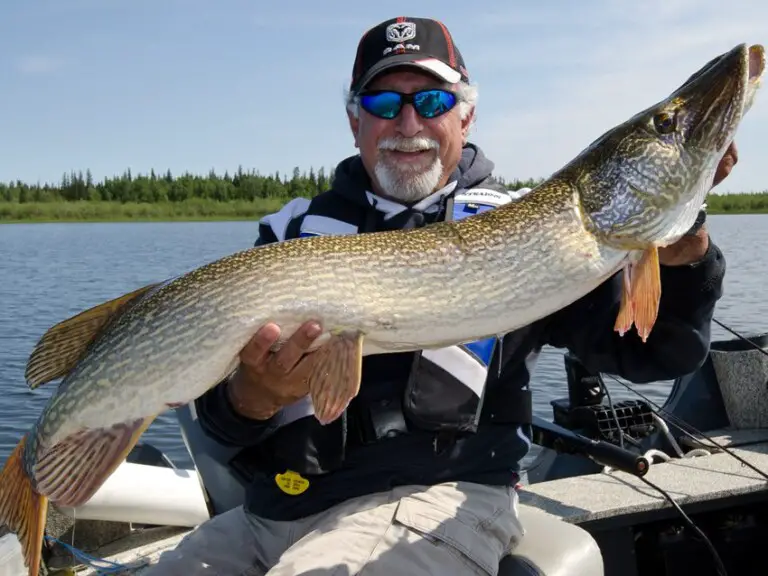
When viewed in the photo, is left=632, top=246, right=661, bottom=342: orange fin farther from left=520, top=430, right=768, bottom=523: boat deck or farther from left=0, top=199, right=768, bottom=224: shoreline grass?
left=0, top=199, right=768, bottom=224: shoreline grass

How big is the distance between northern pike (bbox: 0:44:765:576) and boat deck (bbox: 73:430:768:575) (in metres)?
1.04

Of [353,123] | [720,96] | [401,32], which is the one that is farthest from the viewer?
[353,123]

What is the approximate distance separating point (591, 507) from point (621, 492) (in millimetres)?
211

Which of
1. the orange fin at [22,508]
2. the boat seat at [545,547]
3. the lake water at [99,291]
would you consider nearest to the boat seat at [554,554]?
the boat seat at [545,547]

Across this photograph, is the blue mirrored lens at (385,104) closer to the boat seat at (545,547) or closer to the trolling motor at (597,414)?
→ the boat seat at (545,547)

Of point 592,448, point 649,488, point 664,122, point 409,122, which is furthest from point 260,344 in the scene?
point 649,488

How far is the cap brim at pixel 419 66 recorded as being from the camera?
292cm

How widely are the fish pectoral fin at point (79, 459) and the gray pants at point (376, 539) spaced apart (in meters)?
0.53

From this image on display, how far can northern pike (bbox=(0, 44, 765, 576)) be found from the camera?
212 cm

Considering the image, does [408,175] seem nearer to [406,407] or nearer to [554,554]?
[406,407]

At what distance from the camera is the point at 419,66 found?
2924 mm

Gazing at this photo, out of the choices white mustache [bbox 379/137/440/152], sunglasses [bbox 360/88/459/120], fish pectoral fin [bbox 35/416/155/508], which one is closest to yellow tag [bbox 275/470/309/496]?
fish pectoral fin [bbox 35/416/155/508]

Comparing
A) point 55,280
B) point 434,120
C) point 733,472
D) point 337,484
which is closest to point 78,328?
point 337,484

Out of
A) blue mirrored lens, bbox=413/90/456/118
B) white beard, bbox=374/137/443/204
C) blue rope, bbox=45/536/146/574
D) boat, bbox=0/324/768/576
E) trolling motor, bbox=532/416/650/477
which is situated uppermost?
blue mirrored lens, bbox=413/90/456/118
